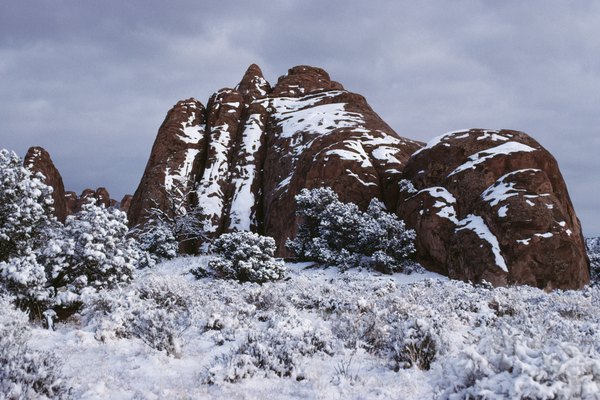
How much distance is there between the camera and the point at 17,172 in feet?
35.6

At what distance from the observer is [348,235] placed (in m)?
25.5

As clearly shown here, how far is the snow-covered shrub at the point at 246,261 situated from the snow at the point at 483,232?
9967mm

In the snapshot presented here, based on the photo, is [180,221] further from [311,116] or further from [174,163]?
[311,116]

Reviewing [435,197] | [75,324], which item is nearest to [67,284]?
[75,324]

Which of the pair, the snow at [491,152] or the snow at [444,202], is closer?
the snow at [444,202]

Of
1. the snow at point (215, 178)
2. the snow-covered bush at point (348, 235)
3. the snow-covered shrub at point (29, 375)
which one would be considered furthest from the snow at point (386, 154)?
the snow-covered shrub at point (29, 375)

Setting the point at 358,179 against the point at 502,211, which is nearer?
the point at 502,211

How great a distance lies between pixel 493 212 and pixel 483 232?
1.17m

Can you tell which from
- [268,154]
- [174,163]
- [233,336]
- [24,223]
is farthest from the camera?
[174,163]

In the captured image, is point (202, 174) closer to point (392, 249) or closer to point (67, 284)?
point (392, 249)

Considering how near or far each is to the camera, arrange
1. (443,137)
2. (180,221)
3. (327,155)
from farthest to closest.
→ (180,221)
(327,155)
(443,137)

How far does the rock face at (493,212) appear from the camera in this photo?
62.3 feet

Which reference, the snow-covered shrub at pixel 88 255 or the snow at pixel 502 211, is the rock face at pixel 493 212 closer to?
the snow at pixel 502 211

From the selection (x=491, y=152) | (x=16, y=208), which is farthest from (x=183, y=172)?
(x=16, y=208)
